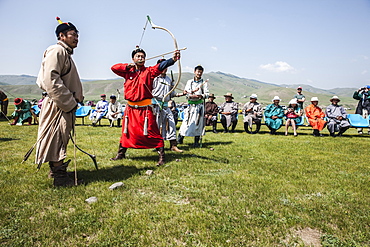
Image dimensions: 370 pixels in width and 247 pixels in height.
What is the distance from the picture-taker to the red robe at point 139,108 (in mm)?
5328

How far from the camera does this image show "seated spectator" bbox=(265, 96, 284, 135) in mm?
12281

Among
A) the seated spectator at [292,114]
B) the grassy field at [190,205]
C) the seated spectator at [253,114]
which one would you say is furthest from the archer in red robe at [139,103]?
the seated spectator at [292,114]

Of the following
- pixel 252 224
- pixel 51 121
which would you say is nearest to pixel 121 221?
pixel 252 224

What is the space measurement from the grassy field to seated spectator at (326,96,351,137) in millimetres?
6553

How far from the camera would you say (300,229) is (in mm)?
2941

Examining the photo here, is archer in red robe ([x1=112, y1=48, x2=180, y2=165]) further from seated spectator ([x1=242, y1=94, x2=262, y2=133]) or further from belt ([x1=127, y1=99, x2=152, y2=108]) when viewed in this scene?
seated spectator ([x1=242, y1=94, x2=262, y2=133])

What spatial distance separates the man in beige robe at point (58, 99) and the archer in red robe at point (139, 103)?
136 cm

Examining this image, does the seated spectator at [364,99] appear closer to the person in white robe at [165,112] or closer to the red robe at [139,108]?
the person in white robe at [165,112]

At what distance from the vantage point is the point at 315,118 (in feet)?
39.1

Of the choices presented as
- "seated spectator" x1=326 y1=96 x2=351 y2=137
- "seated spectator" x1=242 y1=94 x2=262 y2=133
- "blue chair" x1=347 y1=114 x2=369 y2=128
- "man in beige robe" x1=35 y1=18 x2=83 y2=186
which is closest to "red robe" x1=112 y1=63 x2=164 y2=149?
"man in beige robe" x1=35 y1=18 x2=83 y2=186

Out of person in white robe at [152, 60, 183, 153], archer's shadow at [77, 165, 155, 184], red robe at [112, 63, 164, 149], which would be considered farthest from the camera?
person in white robe at [152, 60, 183, 153]

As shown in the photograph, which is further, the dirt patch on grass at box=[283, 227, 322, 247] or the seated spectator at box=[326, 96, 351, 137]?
the seated spectator at box=[326, 96, 351, 137]

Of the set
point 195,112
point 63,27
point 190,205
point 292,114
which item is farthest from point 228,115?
point 63,27

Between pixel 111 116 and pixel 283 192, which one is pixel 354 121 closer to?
pixel 283 192
